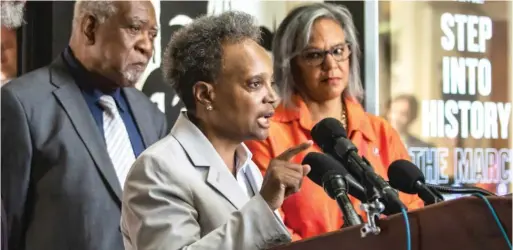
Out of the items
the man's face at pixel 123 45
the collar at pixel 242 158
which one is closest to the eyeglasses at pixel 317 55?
the man's face at pixel 123 45

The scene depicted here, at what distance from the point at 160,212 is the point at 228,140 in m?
0.27

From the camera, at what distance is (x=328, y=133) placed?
172cm

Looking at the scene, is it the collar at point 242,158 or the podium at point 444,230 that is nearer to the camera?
the podium at point 444,230

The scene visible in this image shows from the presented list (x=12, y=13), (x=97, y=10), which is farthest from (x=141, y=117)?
(x=12, y=13)

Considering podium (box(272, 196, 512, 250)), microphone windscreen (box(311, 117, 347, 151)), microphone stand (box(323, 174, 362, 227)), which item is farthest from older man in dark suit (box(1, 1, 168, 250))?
podium (box(272, 196, 512, 250))

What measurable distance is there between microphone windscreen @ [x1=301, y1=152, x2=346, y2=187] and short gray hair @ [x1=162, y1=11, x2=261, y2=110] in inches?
13.0

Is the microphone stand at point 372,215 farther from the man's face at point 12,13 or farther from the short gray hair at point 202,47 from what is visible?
the man's face at point 12,13

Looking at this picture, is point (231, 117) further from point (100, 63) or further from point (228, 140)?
point (100, 63)

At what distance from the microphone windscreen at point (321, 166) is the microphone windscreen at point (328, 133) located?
7 cm

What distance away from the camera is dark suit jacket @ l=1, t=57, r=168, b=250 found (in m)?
2.45

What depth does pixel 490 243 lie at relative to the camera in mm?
1341

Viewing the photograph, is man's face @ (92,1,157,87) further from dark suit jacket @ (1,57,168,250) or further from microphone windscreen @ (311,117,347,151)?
microphone windscreen @ (311,117,347,151)

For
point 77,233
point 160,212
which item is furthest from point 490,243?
point 77,233

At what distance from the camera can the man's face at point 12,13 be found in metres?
2.61
